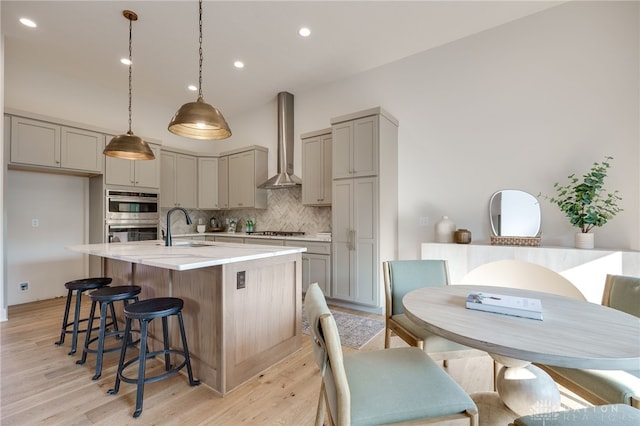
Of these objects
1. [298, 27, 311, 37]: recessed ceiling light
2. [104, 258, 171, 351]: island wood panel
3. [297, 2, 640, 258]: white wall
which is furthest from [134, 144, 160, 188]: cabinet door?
[297, 2, 640, 258]: white wall

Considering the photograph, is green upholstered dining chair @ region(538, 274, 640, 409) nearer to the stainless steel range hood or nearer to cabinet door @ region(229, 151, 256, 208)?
the stainless steel range hood

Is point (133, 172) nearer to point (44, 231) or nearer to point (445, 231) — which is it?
point (44, 231)

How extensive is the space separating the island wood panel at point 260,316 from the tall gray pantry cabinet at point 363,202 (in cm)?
134

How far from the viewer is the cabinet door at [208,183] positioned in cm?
564

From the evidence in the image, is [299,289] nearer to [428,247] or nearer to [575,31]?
[428,247]

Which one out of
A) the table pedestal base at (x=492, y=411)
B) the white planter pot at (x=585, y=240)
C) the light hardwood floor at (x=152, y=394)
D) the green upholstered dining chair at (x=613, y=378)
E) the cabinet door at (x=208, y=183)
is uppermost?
the cabinet door at (x=208, y=183)

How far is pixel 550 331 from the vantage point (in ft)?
3.62

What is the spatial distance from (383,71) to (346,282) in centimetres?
306

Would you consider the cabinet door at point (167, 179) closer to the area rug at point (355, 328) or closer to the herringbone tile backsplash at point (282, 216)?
the herringbone tile backsplash at point (282, 216)

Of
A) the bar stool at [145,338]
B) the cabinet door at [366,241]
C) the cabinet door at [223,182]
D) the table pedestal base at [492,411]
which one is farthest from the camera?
the cabinet door at [223,182]

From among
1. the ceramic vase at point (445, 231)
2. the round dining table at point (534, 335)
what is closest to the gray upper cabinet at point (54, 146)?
the round dining table at point (534, 335)

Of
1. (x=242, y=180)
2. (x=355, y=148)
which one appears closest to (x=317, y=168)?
(x=355, y=148)

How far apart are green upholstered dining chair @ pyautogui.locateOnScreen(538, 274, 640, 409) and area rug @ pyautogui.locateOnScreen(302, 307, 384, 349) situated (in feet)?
5.06

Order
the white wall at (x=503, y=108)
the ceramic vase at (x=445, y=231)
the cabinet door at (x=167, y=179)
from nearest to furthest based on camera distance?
the white wall at (x=503, y=108)
the ceramic vase at (x=445, y=231)
the cabinet door at (x=167, y=179)
